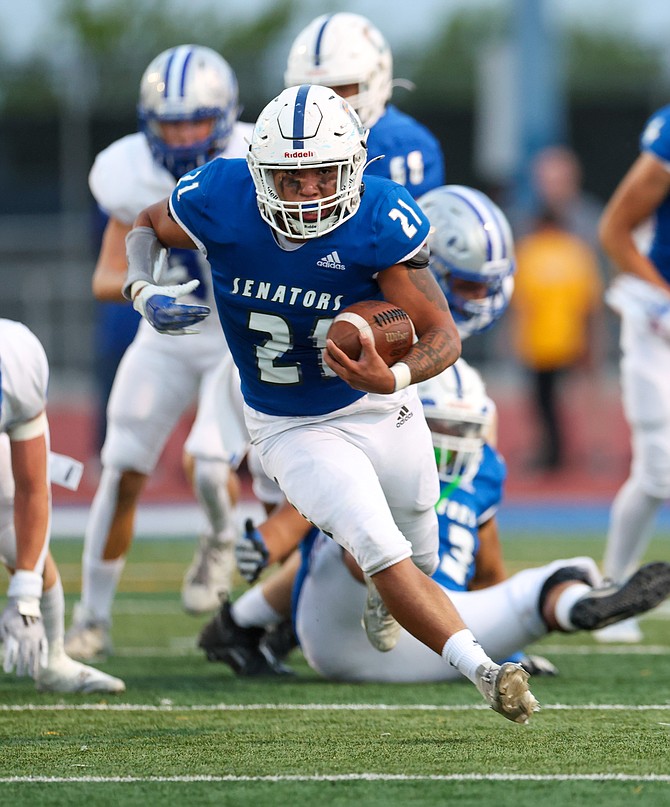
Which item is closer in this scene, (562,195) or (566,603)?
(566,603)

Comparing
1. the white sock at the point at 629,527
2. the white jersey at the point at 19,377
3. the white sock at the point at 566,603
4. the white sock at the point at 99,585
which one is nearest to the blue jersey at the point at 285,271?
the white jersey at the point at 19,377

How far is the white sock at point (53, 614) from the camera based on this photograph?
467cm

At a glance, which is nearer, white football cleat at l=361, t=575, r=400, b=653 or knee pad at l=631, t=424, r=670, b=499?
white football cleat at l=361, t=575, r=400, b=653

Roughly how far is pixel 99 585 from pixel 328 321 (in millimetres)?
1880

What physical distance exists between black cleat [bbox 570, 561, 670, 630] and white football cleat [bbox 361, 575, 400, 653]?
49cm

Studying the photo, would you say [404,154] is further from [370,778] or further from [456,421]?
[370,778]

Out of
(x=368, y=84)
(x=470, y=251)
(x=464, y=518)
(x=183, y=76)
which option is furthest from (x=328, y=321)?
(x=183, y=76)

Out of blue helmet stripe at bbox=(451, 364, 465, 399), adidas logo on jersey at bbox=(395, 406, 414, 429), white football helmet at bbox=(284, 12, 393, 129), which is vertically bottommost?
blue helmet stripe at bbox=(451, 364, 465, 399)

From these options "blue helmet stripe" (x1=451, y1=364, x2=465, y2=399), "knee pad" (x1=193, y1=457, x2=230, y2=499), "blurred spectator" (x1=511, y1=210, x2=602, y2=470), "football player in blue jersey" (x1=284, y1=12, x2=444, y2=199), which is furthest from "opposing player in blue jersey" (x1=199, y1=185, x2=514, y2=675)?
"blurred spectator" (x1=511, y1=210, x2=602, y2=470)

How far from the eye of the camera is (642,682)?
484 centimetres

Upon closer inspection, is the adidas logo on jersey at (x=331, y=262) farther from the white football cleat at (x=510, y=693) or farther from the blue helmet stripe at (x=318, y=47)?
the blue helmet stripe at (x=318, y=47)

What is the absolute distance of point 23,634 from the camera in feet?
14.2

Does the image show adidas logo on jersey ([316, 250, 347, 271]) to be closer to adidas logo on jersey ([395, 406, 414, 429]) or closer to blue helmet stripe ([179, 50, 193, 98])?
adidas logo on jersey ([395, 406, 414, 429])

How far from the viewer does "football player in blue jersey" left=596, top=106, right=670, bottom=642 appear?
5773 mm
